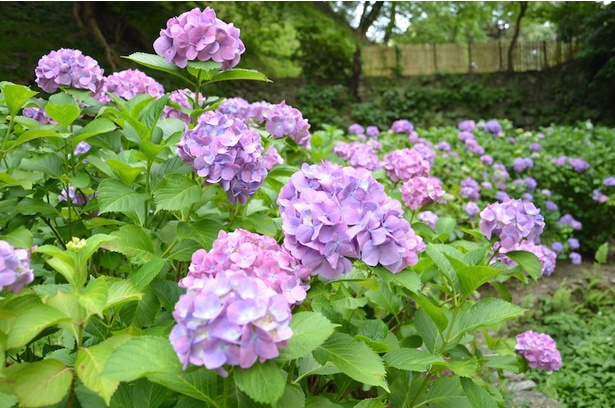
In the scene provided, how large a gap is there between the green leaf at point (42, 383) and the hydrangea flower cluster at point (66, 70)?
110cm

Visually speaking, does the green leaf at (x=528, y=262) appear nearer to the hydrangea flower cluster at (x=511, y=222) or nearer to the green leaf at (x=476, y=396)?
the hydrangea flower cluster at (x=511, y=222)

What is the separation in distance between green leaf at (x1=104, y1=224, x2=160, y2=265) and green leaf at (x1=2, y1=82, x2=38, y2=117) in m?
0.44

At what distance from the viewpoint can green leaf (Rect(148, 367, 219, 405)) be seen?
2.44 ft

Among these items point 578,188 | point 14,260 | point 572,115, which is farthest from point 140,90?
point 572,115

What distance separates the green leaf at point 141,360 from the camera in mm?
652

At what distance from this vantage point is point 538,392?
2.86 meters

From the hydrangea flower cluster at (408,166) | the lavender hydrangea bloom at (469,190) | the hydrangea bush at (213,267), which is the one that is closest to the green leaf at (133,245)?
the hydrangea bush at (213,267)

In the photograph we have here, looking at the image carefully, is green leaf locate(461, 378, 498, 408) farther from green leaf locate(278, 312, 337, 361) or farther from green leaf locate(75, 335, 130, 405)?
green leaf locate(75, 335, 130, 405)

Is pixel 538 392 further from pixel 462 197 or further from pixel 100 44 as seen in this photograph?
pixel 100 44

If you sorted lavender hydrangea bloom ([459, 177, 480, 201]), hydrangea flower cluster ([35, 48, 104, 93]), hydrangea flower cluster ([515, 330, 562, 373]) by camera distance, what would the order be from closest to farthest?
1. hydrangea flower cluster ([35, 48, 104, 93])
2. hydrangea flower cluster ([515, 330, 562, 373])
3. lavender hydrangea bloom ([459, 177, 480, 201])

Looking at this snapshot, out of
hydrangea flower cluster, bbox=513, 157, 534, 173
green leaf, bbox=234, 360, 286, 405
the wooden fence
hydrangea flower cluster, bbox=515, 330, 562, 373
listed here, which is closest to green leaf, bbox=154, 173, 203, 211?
green leaf, bbox=234, 360, 286, 405

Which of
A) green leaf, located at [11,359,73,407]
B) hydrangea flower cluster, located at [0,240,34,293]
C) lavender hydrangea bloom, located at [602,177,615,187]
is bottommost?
lavender hydrangea bloom, located at [602,177,615,187]

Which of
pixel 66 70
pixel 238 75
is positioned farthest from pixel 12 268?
pixel 66 70

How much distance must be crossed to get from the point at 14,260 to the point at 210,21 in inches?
32.4
